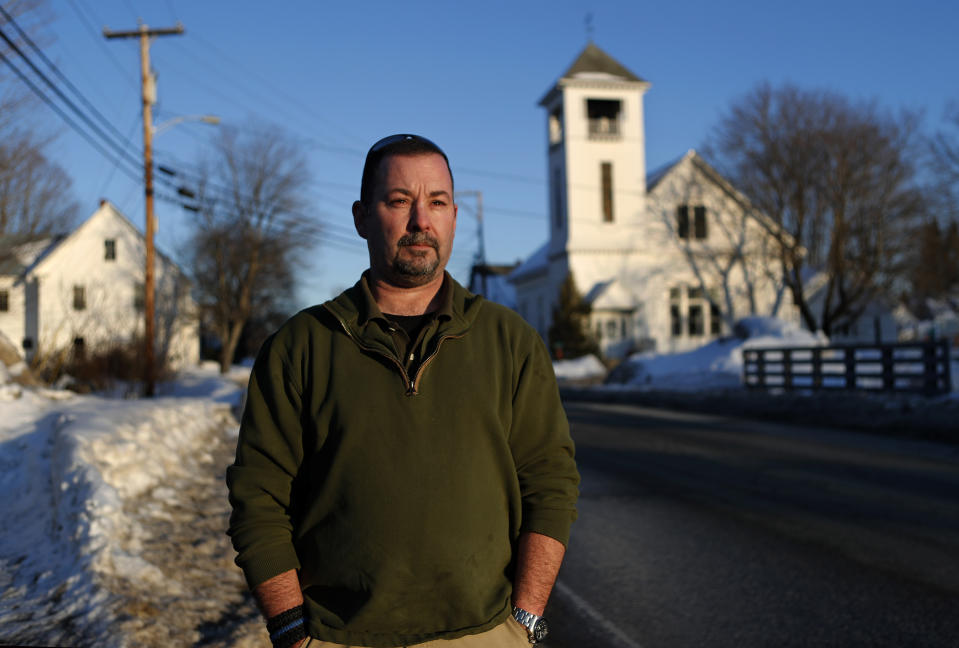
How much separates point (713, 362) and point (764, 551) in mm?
25775

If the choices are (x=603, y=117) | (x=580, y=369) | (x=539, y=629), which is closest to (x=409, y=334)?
(x=539, y=629)

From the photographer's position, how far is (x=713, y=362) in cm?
3173

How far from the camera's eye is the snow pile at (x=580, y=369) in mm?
38938

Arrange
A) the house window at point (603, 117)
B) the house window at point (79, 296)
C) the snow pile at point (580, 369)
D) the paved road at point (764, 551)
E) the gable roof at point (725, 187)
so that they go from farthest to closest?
the house window at point (79, 296) → the house window at point (603, 117) → the gable roof at point (725, 187) → the snow pile at point (580, 369) → the paved road at point (764, 551)

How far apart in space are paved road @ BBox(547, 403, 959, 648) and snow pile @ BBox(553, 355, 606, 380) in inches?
1038

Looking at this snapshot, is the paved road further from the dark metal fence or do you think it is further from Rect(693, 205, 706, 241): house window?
Rect(693, 205, 706, 241): house window

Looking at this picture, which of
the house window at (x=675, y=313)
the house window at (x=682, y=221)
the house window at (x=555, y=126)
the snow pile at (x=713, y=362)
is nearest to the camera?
the snow pile at (x=713, y=362)

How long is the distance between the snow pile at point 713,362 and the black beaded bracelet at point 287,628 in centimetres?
2666

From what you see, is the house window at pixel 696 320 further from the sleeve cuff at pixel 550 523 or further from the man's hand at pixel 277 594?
the man's hand at pixel 277 594

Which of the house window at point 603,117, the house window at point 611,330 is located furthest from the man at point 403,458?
the house window at point 603,117

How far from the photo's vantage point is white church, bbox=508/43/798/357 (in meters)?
43.8

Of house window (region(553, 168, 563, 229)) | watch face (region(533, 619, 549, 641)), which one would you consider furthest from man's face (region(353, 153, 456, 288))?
house window (region(553, 168, 563, 229))

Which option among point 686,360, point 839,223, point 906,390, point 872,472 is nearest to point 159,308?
point 686,360

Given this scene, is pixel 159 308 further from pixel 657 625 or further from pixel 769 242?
pixel 657 625
